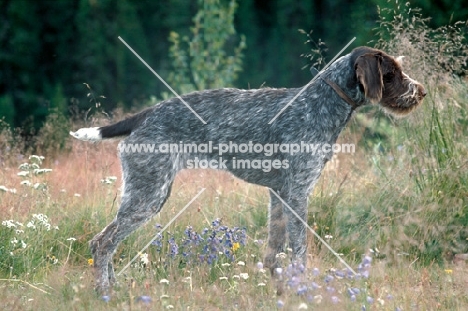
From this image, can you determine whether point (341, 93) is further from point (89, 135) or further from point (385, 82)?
point (89, 135)

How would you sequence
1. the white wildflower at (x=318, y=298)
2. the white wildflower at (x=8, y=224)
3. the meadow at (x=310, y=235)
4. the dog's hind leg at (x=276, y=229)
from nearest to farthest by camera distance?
the white wildflower at (x=318, y=298) < the meadow at (x=310, y=235) < the white wildflower at (x=8, y=224) < the dog's hind leg at (x=276, y=229)

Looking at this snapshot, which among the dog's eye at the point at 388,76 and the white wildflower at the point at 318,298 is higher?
the dog's eye at the point at 388,76

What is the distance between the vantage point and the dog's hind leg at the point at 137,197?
5180 millimetres

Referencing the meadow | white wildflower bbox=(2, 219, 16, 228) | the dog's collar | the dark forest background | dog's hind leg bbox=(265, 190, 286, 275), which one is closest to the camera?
the meadow

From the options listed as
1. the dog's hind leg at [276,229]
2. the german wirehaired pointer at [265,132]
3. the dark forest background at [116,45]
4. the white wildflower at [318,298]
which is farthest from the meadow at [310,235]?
the dark forest background at [116,45]

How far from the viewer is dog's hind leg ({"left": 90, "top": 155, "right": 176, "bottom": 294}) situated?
5180mm

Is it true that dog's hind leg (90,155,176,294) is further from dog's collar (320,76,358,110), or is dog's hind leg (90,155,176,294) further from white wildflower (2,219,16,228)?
dog's collar (320,76,358,110)

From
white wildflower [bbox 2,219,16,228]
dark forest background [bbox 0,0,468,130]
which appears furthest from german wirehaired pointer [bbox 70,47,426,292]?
dark forest background [bbox 0,0,468,130]

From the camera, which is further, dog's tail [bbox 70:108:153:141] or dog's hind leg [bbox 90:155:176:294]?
dog's tail [bbox 70:108:153:141]

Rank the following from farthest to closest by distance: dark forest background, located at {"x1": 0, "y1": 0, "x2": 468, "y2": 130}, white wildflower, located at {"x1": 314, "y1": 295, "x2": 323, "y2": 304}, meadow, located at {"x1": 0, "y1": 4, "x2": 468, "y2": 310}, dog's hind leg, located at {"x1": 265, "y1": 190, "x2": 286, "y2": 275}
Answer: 1. dark forest background, located at {"x1": 0, "y1": 0, "x2": 468, "y2": 130}
2. dog's hind leg, located at {"x1": 265, "y1": 190, "x2": 286, "y2": 275}
3. meadow, located at {"x1": 0, "y1": 4, "x2": 468, "y2": 310}
4. white wildflower, located at {"x1": 314, "y1": 295, "x2": 323, "y2": 304}

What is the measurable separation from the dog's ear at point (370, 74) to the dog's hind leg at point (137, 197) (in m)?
1.40

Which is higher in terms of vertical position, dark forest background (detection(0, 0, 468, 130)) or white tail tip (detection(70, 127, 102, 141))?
dark forest background (detection(0, 0, 468, 130))

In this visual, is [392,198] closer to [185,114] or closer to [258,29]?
[185,114]

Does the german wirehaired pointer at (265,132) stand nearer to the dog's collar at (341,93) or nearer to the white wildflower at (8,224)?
the dog's collar at (341,93)
